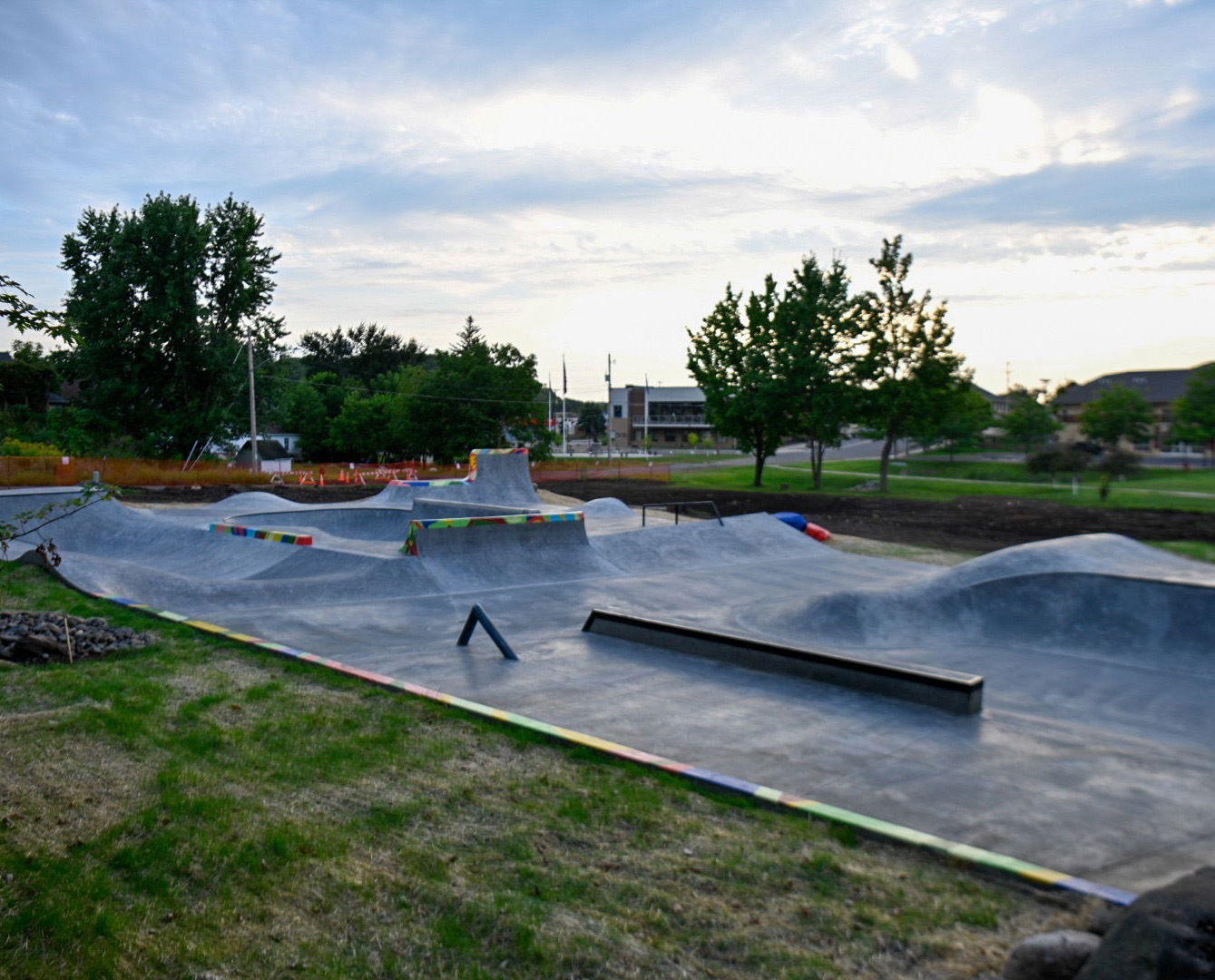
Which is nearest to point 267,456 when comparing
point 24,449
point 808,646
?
point 24,449

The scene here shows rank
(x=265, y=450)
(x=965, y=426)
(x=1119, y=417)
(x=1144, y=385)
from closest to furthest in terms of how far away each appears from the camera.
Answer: (x=1119, y=417) < (x=965, y=426) < (x=265, y=450) < (x=1144, y=385)

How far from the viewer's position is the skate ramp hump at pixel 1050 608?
33.6ft

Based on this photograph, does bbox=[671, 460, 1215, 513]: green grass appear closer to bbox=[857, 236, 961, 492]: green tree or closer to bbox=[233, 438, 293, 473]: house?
bbox=[857, 236, 961, 492]: green tree

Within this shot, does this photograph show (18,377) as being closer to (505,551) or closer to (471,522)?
(471,522)

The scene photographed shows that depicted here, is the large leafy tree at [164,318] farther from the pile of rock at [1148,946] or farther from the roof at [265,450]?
the pile of rock at [1148,946]

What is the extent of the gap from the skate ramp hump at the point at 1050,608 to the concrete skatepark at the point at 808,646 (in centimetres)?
3

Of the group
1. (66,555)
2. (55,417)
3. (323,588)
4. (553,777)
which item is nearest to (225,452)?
(55,417)

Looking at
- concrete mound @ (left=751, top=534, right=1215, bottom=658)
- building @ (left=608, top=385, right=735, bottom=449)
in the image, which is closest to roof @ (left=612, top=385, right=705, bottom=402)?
building @ (left=608, top=385, right=735, bottom=449)

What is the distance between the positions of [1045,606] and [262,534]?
12.8 metres

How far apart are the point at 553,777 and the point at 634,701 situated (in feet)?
7.08

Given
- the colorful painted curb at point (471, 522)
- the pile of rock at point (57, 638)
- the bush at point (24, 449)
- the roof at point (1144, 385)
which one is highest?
the roof at point (1144, 385)

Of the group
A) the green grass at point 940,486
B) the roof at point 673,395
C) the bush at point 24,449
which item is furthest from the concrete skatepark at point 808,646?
the roof at point 673,395

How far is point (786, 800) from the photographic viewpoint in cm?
581

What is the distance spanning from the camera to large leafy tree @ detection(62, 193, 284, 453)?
45906 millimetres
